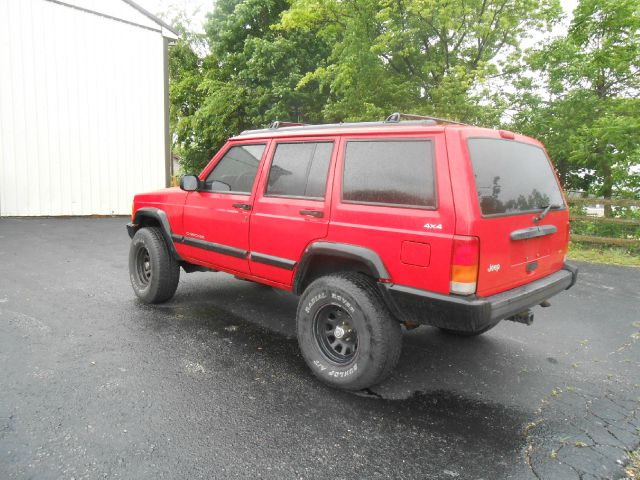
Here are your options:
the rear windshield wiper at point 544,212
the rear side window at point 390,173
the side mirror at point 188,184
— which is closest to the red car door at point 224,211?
the side mirror at point 188,184

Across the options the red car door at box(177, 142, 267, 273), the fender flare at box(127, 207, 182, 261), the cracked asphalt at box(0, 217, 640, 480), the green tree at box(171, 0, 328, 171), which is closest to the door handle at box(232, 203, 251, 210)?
the red car door at box(177, 142, 267, 273)

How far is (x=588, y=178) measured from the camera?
13773 mm

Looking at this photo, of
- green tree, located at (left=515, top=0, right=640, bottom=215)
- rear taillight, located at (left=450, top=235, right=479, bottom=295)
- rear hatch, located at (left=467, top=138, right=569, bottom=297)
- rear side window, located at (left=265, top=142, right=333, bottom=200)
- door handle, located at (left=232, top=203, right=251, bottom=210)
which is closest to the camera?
rear taillight, located at (left=450, top=235, right=479, bottom=295)

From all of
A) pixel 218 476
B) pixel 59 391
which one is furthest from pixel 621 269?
pixel 59 391

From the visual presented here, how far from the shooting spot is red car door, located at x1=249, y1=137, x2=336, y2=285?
331cm

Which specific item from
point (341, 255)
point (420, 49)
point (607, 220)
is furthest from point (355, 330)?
point (420, 49)

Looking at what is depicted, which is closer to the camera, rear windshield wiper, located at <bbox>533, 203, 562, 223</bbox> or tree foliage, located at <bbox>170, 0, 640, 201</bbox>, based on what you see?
rear windshield wiper, located at <bbox>533, 203, 562, 223</bbox>

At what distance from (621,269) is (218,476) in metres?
8.08

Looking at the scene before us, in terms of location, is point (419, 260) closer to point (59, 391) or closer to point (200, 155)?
point (59, 391)

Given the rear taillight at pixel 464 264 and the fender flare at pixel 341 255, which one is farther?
the fender flare at pixel 341 255

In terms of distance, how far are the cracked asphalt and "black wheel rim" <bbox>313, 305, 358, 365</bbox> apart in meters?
0.26

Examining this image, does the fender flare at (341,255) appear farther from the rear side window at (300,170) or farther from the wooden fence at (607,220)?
the wooden fence at (607,220)

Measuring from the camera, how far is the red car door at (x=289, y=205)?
3.31 metres

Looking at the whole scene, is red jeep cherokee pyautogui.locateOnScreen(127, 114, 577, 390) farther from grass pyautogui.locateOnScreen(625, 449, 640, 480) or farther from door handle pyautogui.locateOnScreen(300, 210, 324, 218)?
grass pyautogui.locateOnScreen(625, 449, 640, 480)
